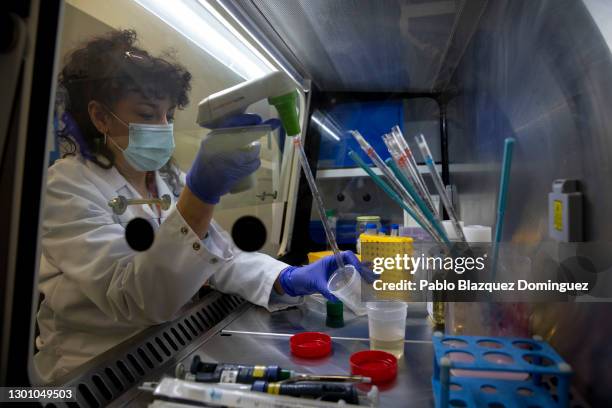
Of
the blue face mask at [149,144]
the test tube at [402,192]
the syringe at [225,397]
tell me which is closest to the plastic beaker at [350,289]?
the test tube at [402,192]

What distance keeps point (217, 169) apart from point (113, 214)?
1.32ft

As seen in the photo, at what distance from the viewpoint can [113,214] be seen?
114cm

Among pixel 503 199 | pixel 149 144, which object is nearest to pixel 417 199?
pixel 503 199

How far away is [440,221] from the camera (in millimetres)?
978

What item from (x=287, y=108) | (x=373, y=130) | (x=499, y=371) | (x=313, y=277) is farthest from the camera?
(x=373, y=130)

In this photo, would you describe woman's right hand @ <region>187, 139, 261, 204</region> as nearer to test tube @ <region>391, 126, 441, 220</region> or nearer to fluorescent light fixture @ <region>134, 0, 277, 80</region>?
fluorescent light fixture @ <region>134, 0, 277, 80</region>

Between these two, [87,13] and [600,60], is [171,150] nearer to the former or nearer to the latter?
[87,13]

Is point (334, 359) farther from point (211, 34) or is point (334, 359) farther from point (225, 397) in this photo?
point (211, 34)

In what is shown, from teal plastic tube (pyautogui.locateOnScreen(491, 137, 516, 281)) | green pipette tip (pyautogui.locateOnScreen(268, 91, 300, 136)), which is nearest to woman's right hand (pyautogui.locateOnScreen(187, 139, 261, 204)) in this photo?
green pipette tip (pyautogui.locateOnScreen(268, 91, 300, 136))

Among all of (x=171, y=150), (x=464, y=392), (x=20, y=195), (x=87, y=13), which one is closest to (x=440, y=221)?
(x=464, y=392)

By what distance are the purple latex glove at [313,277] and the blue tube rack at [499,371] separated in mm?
623

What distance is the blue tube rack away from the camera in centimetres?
56

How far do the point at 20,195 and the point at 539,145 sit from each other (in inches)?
40.9

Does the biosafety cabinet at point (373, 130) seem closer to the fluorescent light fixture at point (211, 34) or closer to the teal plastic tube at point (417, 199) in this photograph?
the fluorescent light fixture at point (211, 34)
